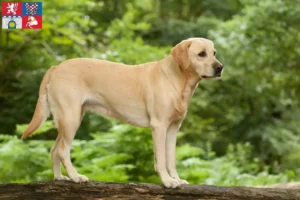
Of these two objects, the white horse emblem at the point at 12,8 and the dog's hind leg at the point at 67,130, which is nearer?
the dog's hind leg at the point at 67,130

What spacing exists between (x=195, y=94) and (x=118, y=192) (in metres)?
4.91

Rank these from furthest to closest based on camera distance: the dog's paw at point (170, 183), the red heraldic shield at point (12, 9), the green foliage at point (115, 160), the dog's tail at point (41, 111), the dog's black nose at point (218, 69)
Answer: the green foliage at point (115, 160) < the red heraldic shield at point (12, 9) < the dog's tail at point (41, 111) < the dog's paw at point (170, 183) < the dog's black nose at point (218, 69)

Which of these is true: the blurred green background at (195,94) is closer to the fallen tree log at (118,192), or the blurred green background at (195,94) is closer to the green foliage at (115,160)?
the green foliage at (115,160)

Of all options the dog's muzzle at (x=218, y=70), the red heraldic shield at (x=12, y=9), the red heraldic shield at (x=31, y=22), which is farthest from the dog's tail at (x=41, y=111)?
the red heraldic shield at (x=12, y=9)

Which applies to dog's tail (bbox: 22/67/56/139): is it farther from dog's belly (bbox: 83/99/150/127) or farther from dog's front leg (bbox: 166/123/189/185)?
dog's front leg (bbox: 166/123/189/185)

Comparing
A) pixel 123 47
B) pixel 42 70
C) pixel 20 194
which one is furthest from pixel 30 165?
pixel 20 194

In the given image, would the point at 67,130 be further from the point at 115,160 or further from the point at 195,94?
the point at 195,94

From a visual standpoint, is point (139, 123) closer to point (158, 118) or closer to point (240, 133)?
point (158, 118)

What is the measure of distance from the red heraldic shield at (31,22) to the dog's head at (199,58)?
1.61 meters

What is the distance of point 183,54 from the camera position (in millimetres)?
2557

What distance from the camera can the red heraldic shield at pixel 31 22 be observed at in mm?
3713

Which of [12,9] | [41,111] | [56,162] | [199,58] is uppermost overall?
[12,9]

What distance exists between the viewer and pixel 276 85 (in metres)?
7.54

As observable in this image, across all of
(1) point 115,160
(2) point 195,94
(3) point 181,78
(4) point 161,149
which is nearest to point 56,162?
(4) point 161,149
